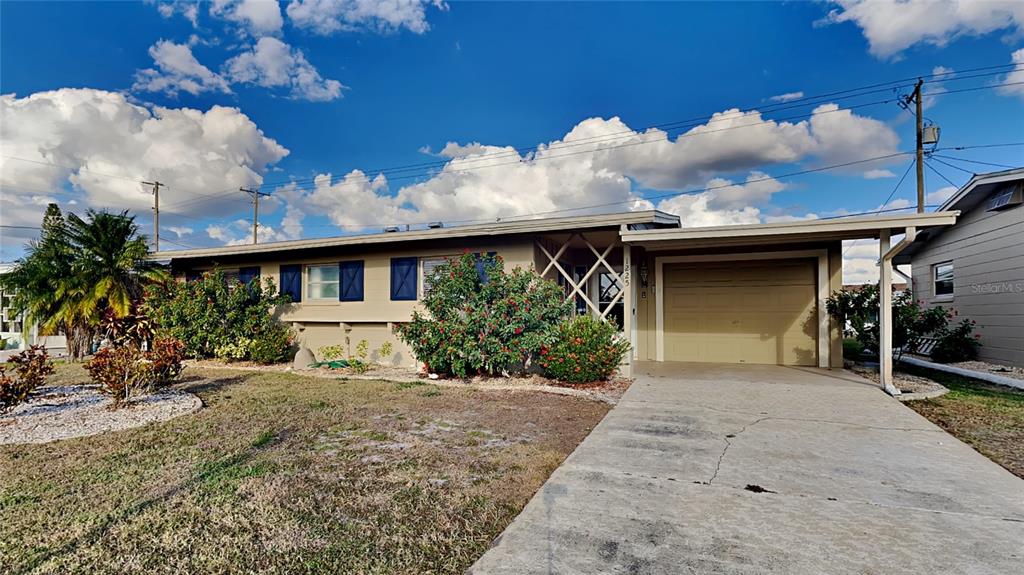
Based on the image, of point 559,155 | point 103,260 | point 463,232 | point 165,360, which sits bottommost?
point 165,360

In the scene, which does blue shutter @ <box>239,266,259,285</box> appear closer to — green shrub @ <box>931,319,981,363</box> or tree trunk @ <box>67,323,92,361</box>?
tree trunk @ <box>67,323,92,361</box>

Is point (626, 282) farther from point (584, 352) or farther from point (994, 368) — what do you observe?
point (994, 368)

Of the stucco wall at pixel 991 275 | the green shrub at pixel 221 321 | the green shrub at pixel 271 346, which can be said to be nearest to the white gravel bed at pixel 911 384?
the stucco wall at pixel 991 275

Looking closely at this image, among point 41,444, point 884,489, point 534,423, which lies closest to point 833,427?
point 884,489

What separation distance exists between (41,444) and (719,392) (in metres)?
7.88

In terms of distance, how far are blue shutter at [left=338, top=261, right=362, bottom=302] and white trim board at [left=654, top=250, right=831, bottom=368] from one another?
663cm

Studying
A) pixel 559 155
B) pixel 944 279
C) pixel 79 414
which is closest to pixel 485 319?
pixel 79 414

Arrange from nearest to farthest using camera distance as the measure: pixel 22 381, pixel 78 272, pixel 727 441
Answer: pixel 727 441 < pixel 22 381 < pixel 78 272

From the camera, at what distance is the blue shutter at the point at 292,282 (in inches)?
446

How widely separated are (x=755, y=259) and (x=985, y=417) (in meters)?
4.79

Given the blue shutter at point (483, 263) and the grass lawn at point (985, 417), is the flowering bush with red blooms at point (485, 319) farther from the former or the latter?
the grass lawn at point (985, 417)

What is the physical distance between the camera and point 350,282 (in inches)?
425

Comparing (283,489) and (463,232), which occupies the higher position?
(463,232)

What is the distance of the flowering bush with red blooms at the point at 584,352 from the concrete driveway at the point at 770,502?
6.48ft
